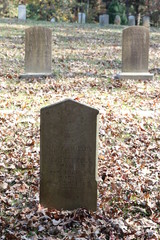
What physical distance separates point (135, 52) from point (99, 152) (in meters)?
6.54

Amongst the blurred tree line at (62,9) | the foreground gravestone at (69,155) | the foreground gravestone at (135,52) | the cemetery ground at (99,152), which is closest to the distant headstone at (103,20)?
the blurred tree line at (62,9)

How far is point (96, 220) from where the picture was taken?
5387 millimetres

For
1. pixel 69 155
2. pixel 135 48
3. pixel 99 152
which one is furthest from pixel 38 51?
pixel 69 155

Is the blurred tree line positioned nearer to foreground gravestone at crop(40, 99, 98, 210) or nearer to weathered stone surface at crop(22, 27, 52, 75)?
weathered stone surface at crop(22, 27, 52, 75)

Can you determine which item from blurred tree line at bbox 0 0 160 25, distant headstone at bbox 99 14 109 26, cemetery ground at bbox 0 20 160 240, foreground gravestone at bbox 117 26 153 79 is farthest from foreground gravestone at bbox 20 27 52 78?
blurred tree line at bbox 0 0 160 25

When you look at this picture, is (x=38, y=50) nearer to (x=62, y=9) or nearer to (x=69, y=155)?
(x=69, y=155)

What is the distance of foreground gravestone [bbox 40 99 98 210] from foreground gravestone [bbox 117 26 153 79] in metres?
8.44

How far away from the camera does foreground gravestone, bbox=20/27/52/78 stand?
13.1m

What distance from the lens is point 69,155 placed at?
212 inches

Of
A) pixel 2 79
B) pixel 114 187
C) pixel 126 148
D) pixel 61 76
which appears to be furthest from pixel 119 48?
pixel 114 187

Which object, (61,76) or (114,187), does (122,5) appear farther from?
(114,187)

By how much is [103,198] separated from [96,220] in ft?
2.19

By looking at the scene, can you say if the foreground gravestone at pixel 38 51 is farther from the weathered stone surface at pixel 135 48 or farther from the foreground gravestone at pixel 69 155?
the foreground gravestone at pixel 69 155

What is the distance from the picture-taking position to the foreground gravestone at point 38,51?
13.1 m
